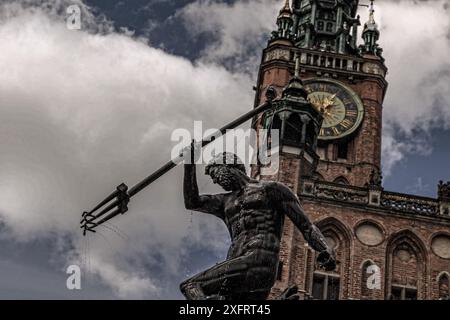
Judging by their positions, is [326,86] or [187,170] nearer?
[187,170]

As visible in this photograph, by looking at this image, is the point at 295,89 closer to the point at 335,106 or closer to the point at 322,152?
the point at 322,152

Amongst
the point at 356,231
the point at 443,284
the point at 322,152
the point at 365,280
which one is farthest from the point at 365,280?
the point at 322,152

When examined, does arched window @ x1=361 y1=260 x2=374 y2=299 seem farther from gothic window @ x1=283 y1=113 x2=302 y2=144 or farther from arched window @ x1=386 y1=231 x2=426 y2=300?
gothic window @ x1=283 y1=113 x2=302 y2=144

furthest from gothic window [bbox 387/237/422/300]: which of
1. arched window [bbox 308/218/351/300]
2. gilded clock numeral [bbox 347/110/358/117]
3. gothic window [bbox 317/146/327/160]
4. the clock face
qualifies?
gilded clock numeral [bbox 347/110/358/117]

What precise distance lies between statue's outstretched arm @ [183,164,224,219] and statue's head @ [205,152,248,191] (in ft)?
0.44

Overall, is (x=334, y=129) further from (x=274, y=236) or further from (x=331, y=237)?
(x=274, y=236)

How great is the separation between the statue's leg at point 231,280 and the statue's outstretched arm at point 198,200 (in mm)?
696

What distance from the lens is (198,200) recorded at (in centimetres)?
699

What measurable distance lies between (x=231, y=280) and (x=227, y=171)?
101cm

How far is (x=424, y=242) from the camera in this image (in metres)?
33.6

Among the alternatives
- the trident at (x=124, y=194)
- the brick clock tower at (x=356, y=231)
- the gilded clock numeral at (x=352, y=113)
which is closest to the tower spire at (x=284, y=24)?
the gilded clock numeral at (x=352, y=113)

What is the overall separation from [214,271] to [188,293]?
0.25 metres
